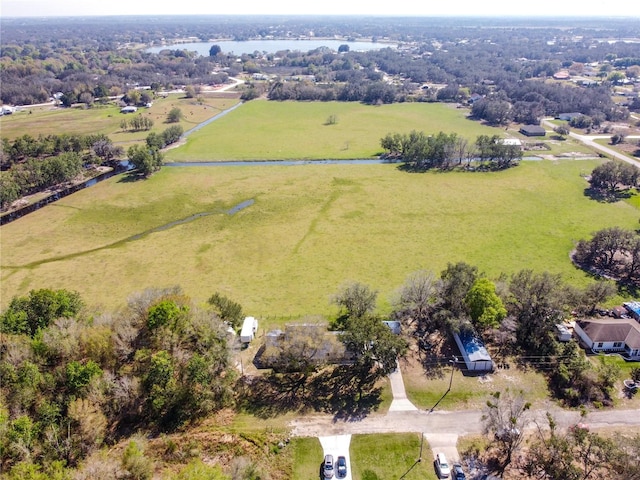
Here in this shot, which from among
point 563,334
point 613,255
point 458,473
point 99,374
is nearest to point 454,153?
point 613,255

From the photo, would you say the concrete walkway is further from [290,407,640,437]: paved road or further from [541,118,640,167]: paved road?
[541,118,640,167]: paved road

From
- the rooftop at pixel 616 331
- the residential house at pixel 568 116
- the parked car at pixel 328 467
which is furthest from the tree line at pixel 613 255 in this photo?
the residential house at pixel 568 116

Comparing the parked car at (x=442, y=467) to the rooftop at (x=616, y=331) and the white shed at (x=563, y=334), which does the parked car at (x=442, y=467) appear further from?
the rooftop at (x=616, y=331)

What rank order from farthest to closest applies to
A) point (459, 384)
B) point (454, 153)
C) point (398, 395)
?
point (454, 153) → point (459, 384) → point (398, 395)

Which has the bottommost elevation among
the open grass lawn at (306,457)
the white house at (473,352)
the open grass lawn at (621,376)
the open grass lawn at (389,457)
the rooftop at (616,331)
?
the open grass lawn at (306,457)

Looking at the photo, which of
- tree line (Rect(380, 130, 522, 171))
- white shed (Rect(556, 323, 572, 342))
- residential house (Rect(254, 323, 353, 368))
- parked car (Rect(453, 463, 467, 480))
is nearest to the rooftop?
white shed (Rect(556, 323, 572, 342))

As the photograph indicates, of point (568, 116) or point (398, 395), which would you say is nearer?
point (398, 395)

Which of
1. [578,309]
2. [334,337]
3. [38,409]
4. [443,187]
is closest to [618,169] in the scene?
[443,187]

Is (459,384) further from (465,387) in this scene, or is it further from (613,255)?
(613,255)

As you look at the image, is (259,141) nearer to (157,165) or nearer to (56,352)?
(157,165)
